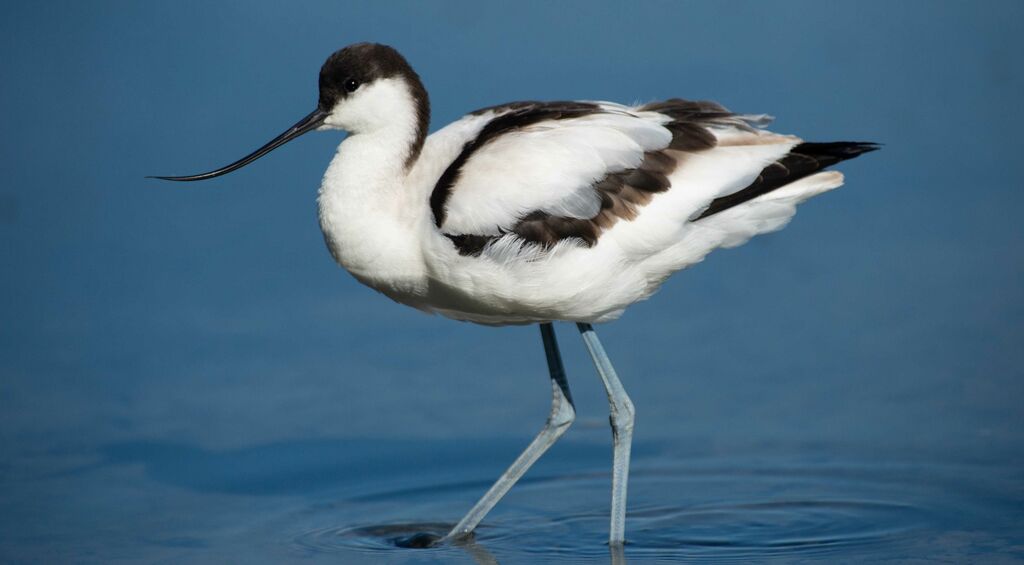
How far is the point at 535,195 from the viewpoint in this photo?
205 inches

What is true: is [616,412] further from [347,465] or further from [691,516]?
[347,465]

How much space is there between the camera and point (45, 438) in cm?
639

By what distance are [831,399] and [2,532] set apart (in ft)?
10.2

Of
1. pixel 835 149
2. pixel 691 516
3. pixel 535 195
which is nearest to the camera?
pixel 535 195

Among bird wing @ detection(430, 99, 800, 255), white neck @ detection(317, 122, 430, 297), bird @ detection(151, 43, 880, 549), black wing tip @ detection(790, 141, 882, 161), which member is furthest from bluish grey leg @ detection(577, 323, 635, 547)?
black wing tip @ detection(790, 141, 882, 161)

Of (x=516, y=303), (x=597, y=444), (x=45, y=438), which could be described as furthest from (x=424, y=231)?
(x=45, y=438)

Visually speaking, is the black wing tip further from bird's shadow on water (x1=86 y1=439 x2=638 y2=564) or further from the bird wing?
bird's shadow on water (x1=86 y1=439 x2=638 y2=564)

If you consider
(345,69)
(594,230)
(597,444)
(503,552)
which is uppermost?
(345,69)

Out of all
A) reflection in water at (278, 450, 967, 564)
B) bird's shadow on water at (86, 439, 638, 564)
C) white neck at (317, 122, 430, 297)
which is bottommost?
reflection in water at (278, 450, 967, 564)

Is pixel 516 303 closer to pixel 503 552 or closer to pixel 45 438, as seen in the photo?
pixel 503 552

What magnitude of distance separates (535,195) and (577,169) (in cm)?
16

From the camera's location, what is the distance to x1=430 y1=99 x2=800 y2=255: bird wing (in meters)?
5.16

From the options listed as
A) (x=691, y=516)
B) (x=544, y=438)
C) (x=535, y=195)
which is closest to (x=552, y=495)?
(x=544, y=438)

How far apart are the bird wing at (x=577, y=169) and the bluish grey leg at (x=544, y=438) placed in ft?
2.49
